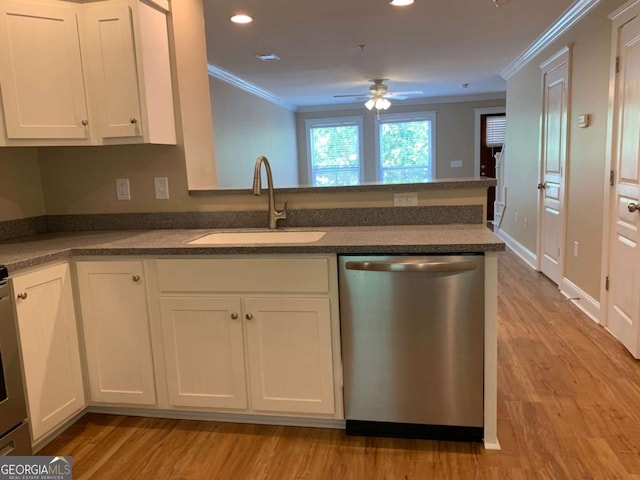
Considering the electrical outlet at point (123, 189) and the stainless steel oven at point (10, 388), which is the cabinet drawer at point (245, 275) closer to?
the stainless steel oven at point (10, 388)

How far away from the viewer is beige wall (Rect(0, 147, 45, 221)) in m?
2.68

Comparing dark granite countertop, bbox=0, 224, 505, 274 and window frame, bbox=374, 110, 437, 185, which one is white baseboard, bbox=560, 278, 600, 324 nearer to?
dark granite countertop, bbox=0, 224, 505, 274

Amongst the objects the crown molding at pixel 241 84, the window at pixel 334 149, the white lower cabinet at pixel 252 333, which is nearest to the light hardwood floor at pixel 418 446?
the white lower cabinet at pixel 252 333

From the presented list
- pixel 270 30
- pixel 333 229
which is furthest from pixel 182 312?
pixel 270 30

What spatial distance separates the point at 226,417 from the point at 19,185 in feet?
5.79

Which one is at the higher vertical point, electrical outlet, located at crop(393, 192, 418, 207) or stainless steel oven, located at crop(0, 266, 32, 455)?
electrical outlet, located at crop(393, 192, 418, 207)

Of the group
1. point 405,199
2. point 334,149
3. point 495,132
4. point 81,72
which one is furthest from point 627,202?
point 334,149

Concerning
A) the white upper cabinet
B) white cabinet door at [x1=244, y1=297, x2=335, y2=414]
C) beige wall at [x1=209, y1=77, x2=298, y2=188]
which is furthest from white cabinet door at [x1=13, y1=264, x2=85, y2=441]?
beige wall at [x1=209, y1=77, x2=298, y2=188]

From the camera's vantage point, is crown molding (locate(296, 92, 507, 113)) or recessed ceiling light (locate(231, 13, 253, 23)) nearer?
recessed ceiling light (locate(231, 13, 253, 23))

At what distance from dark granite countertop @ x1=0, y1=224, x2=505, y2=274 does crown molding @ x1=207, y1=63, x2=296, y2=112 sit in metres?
2.63

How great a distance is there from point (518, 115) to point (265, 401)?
508cm

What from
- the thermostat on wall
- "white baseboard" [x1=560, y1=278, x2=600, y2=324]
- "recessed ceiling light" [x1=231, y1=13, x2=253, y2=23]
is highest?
"recessed ceiling light" [x1=231, y1=13, x2=253, y2=23]

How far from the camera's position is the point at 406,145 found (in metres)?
9.47

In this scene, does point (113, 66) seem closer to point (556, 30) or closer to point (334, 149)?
point (556, 30)
